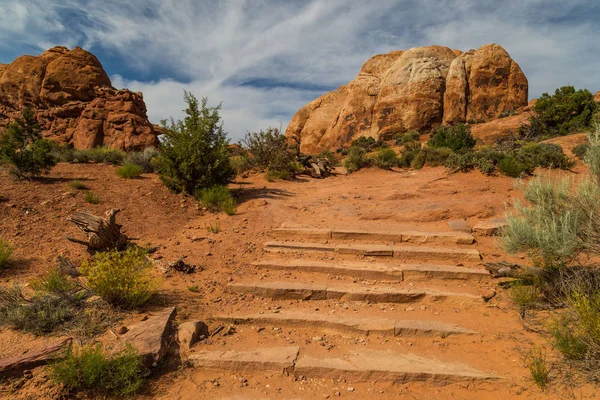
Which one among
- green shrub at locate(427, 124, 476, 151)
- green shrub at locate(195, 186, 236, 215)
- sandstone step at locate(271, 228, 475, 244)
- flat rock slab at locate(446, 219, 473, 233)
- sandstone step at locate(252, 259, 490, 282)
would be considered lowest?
sandstone step at locate(252, 259, 490, 282)

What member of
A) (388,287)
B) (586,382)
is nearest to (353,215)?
(388,287)

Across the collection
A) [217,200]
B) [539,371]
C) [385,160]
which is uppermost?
[385,160]

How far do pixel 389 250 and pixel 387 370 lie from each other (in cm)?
271

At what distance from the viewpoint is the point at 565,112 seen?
65.2ft

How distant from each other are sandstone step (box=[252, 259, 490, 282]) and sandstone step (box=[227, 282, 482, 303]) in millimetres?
397

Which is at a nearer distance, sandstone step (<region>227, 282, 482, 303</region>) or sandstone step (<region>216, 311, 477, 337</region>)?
sandstone step (<region>216, 311, 477, 337</region>)

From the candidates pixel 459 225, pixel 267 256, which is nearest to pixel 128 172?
pixel 267 256

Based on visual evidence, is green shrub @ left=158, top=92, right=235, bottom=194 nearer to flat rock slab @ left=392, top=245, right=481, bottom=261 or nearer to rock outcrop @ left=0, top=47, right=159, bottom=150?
flat rock slab @ left=392, top=245, right=481, bottom=261

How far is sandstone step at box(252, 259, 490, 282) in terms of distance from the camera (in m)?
4.87

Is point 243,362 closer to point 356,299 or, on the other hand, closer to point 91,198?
point 356,299

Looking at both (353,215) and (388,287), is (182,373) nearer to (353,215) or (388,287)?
(388,287)

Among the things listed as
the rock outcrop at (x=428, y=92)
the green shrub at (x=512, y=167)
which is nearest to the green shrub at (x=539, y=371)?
the green shrub at (x=512, y=167)

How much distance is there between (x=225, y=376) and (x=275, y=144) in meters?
11.5

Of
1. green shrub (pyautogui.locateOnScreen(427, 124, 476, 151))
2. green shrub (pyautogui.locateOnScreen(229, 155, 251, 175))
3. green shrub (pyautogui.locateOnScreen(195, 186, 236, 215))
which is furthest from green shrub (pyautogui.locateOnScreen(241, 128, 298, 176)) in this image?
green shrub (pyautogui.locateOnScreen(427, 124, 476, 151))
